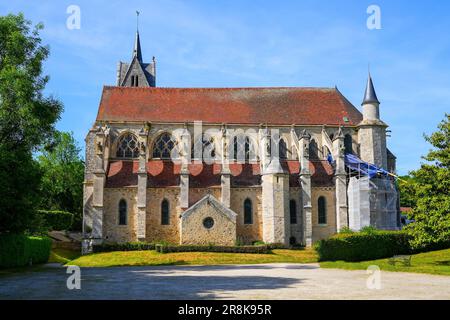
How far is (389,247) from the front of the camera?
3316 centimetres

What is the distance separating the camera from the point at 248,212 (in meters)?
44.9

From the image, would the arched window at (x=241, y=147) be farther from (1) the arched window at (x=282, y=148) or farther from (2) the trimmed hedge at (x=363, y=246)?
(2) the trimmed hedge at (x=363, y=246)

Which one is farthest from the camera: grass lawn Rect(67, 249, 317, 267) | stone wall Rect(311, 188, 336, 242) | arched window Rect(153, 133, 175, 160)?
arched window Rect(153, 133, 175, 160)

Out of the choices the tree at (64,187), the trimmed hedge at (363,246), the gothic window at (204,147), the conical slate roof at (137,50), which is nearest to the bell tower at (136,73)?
the conical slate roof at (137,50)

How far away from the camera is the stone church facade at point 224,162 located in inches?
1704

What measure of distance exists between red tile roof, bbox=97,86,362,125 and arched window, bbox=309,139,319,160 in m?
2.02

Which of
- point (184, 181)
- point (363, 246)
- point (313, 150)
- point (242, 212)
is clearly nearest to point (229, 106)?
point (313, 150)

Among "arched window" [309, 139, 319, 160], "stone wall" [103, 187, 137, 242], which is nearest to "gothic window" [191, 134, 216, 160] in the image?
"stone wall" [103, 187, 137, 242]

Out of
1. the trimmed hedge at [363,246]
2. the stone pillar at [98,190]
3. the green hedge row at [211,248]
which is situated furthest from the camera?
the stone pillar at [98,190]

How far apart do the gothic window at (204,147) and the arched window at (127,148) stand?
5.58m

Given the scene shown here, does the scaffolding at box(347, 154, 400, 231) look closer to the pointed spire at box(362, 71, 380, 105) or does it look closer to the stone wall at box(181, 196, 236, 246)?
the pointed spire at box(362, 71, 380, 105)

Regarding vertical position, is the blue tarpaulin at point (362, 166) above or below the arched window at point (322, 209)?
above

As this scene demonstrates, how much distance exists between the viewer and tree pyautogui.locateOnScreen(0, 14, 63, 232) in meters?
26.6

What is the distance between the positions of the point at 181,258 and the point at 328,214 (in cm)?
1677
